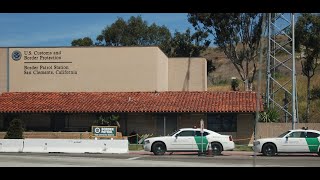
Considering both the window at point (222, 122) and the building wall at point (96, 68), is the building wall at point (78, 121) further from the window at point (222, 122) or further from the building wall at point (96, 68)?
the window at point (222, 122)

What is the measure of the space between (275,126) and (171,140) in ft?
37.8

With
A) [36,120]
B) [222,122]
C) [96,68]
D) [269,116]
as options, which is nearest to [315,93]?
[269,116]

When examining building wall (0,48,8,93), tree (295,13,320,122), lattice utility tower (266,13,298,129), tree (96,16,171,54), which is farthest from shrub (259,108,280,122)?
tree (96,16,171,54)

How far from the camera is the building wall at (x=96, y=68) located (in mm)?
42469

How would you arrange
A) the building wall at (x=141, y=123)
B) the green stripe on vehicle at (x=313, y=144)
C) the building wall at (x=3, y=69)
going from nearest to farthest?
the green stripe on vehicle at (x=313, y=144), the building wall at (x=141, y=123), the building wall at (x=3, y=69)

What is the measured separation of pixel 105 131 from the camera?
1347 inches

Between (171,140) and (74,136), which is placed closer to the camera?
(171,140)

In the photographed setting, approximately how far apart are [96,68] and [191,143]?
1758cm

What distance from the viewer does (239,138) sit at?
36.1m

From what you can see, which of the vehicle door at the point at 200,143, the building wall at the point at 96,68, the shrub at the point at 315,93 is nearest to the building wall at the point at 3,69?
the building wall at the point at 96,68

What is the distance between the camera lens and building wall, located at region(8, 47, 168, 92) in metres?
42.5

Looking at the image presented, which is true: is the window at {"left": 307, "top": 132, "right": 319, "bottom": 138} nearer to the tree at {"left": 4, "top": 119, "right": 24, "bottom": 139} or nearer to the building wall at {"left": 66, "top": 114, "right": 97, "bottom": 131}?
the building wall at {"left": 66, "top": 114, "right": 97, "bottom": 131}
